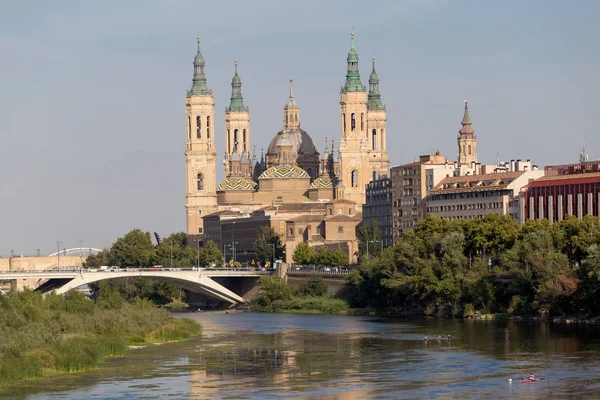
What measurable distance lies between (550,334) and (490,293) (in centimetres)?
2019

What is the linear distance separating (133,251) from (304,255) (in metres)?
29.3

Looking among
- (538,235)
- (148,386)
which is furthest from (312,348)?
(538,235)

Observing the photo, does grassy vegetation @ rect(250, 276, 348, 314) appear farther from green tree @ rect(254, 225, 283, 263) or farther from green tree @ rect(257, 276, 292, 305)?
green tree @ rect(254, 225, 283, 263)

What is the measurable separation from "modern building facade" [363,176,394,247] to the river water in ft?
220

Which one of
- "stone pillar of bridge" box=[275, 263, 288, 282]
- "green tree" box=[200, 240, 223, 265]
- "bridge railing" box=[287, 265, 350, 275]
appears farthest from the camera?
"green tree" box=[200, 240, 223, 265]

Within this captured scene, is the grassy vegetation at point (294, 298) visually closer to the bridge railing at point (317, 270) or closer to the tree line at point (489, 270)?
the bridge railing at point (317, 270)

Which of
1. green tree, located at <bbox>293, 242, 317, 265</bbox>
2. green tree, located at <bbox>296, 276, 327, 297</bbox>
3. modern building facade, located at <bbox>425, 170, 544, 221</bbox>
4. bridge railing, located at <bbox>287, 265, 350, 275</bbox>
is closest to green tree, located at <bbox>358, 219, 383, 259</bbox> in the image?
green tree, located at <bbox>293, 242, 317, 265</bbox>

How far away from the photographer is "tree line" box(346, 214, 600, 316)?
106 m

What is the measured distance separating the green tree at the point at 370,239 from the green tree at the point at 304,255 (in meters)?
4.73

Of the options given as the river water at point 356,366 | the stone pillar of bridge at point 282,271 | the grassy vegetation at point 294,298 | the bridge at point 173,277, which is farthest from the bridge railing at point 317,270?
the river water at point 356,366

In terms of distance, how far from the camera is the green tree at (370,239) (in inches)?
6393

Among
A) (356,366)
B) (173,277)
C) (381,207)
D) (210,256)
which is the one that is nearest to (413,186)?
(381,207)

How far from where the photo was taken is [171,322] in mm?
104688

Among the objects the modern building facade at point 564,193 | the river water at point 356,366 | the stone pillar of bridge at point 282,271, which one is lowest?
the river water at point 356,366
